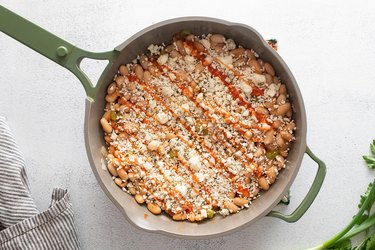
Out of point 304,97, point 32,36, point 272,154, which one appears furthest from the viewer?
point 304,97

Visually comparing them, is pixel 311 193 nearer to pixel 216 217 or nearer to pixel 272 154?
pixel 272 154

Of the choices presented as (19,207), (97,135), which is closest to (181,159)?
(97,135)

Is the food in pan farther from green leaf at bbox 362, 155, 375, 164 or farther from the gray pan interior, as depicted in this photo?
green leaf at bbox 362, 155, 375, 164

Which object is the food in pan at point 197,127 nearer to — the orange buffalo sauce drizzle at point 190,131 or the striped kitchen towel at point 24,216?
the orange buffalo sauce drizzle at point 190,131

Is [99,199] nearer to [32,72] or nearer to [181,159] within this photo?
[181,159]

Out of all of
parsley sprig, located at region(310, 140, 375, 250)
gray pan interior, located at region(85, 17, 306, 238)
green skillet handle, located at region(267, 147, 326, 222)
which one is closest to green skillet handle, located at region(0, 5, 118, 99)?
gray pan interior, located at region(85, 17, 306, 238)

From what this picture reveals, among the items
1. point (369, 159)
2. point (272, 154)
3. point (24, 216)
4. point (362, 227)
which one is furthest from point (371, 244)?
point (24, 216)

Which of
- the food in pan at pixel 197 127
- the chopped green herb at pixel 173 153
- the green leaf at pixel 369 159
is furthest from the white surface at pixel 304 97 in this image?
the chopped green herb at pixel 173 153
